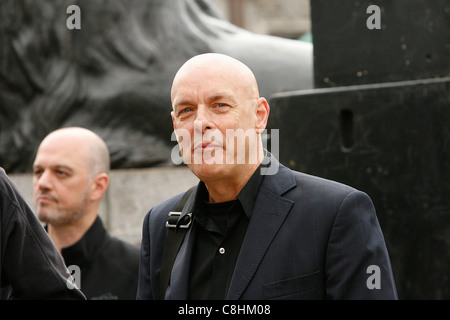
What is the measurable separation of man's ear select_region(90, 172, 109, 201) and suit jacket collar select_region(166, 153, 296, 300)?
2392mm

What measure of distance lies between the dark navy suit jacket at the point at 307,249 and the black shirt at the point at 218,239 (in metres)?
0.03

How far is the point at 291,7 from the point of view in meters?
21.1

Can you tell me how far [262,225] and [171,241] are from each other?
0.36 m

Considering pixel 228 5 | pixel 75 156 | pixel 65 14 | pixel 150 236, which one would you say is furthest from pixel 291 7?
pixel 150 236

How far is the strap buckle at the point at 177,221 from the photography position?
103 inches

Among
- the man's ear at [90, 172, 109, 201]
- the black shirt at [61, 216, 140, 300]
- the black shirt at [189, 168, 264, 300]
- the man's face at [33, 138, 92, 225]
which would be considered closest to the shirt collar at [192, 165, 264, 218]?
the black shirt at [189, 168, 264, 300]

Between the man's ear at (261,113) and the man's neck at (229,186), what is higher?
the man's ear at (261,113)

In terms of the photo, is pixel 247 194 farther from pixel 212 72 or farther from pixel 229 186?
pixel 212 72

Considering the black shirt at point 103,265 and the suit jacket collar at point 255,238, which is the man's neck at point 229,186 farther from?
the black shirt at point 103,265

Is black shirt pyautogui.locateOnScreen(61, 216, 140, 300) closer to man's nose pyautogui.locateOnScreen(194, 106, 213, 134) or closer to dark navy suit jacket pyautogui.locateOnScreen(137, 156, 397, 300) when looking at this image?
dark navy suit jacket pyautogui.locateOnScreen(137, 156, 397, 300)

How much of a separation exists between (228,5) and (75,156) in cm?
1607

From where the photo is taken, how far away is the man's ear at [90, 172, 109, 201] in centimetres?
493

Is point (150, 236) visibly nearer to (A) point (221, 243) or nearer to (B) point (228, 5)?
(A) point (221, 243)

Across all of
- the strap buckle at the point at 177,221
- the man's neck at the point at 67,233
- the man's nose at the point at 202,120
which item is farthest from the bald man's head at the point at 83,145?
the man's nose at the point at 202,120
